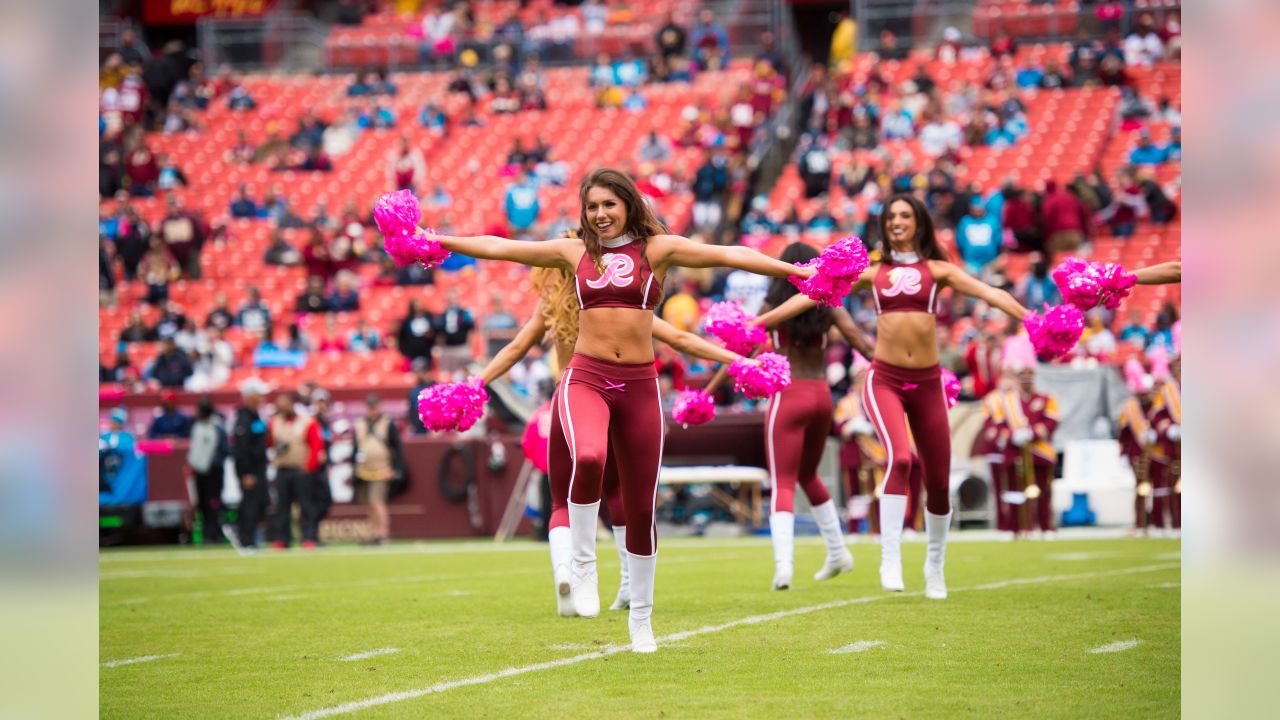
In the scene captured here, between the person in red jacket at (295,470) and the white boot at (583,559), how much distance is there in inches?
434

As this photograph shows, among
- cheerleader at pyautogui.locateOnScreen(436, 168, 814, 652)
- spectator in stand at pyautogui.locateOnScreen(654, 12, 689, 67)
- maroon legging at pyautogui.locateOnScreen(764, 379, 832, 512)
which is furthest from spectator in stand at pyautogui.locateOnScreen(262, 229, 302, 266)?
cheerleader at pyautogui.locateOnScreen(436, 168, 814, 652)

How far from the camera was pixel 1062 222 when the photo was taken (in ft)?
78.1

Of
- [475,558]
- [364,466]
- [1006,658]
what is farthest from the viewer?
[364,466]

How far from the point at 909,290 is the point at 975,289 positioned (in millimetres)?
453

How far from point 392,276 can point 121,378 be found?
5.07 metres

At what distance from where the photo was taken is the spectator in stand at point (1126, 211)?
24875mm

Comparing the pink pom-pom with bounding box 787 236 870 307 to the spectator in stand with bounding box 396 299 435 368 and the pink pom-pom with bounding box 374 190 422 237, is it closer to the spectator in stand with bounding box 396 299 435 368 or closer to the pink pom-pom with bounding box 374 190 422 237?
the pink pom-pom with bounding box 374 190 422 237

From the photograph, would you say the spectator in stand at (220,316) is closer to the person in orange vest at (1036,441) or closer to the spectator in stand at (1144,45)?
the person in orange vest at (1036,441)

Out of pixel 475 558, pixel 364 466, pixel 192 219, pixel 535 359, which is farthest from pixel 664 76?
pixel 475 558

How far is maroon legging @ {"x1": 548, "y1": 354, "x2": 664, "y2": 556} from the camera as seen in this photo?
288 inches

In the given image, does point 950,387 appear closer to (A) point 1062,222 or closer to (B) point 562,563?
(B) point 562,563
